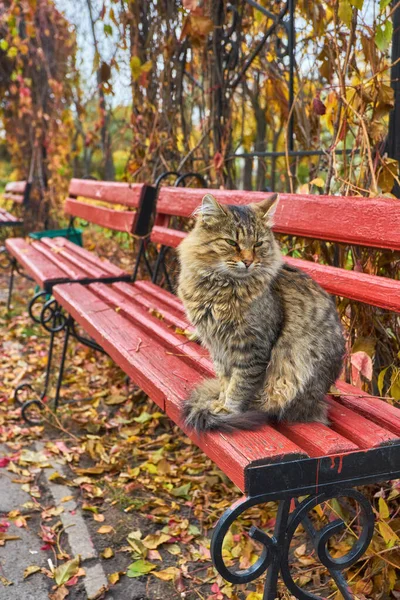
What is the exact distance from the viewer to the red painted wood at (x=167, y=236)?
11.7ft

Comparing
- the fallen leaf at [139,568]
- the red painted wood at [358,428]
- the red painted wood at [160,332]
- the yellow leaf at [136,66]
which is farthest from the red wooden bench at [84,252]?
the red painted wood at [358,428]

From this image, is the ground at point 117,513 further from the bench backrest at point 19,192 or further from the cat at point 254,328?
the bench backrest at point 19,192

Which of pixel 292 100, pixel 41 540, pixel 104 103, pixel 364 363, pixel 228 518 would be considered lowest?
pixel 41 540


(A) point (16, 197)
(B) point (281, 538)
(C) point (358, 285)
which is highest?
(A) point (16, 197)

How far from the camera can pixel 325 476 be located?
1.63 metres

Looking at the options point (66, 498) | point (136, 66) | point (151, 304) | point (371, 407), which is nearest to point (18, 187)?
point (136, 66)

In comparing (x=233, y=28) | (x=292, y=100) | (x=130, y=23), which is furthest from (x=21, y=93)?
(x=292, y=100)

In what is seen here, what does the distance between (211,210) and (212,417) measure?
2.29ft

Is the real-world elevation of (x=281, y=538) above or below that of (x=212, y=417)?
below

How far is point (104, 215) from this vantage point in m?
4.83

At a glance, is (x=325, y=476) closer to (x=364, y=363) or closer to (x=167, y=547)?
(x=364, y=363)

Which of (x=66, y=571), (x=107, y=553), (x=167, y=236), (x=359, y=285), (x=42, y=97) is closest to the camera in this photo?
(x=359, y=285)

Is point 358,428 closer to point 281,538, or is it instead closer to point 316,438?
point 316,438

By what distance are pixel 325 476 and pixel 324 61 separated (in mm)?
2066
